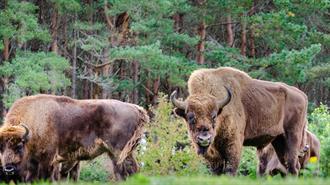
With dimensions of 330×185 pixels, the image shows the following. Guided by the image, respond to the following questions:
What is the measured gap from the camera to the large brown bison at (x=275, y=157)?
60.1ft

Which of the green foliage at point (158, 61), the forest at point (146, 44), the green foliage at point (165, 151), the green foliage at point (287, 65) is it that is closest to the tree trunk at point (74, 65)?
the forest at point (146, 44)

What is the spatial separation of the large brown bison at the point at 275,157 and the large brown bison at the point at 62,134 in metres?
3.02

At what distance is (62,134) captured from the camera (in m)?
17.2

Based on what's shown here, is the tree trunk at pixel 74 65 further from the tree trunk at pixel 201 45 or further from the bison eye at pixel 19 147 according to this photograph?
the bison eye at pixel 19 147

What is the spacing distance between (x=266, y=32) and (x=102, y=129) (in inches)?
1010

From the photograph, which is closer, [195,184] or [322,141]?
[195,184]

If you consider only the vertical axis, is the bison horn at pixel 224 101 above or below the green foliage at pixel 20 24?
above

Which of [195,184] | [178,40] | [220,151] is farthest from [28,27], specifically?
[195,184]

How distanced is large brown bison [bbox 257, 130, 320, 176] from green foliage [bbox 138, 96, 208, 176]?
4.55 meters

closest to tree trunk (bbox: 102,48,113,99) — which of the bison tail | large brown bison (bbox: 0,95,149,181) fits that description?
the bison tail

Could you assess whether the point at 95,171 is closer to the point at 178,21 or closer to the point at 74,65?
the point at 74,65

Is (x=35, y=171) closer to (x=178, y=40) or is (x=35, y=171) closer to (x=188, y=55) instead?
(x=178, y=40)

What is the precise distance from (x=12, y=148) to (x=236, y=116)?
4496 millimetres

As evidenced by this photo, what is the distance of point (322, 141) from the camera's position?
69.9ft
